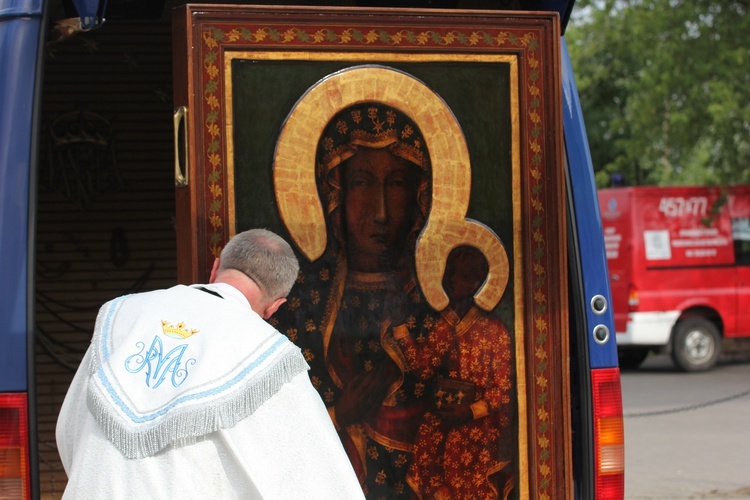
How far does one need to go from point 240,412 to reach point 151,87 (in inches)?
131

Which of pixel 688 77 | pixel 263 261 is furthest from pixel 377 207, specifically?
pixel 688 77

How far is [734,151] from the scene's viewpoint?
16875 mm

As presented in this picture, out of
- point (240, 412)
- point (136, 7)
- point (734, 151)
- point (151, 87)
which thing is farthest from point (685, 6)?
point (240, 412)

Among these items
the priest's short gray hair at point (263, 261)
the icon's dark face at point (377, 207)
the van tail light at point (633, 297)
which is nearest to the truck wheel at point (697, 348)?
the van tail light at point (633, 297)

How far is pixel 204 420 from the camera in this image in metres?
2.54

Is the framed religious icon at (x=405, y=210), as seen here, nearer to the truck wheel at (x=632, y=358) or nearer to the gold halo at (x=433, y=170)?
the gold halo at (x=433, y=170)

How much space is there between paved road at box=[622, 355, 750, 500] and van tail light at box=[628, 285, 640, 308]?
1032 mm

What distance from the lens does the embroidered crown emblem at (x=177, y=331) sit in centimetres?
263

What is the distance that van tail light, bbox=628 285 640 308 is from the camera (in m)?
15.8

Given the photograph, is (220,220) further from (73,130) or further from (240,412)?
(73,130)

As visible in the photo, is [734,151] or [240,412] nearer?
[240,412]

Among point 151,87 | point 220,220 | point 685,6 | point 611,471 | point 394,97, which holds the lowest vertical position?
point 611,471

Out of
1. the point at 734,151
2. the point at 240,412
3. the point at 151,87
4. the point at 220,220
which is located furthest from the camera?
the point at 734,151

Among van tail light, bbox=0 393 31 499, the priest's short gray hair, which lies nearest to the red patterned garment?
the priest's short gray hair
